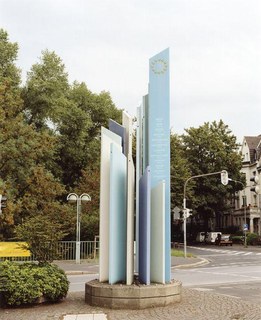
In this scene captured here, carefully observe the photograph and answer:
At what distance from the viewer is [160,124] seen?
1255 centimetres

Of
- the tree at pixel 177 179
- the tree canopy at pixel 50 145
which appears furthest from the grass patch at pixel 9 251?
the tree at pixel 177 179

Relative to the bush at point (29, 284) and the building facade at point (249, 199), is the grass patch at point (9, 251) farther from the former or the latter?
the building facade at point (249, 199)

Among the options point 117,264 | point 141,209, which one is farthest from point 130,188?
point 117,264

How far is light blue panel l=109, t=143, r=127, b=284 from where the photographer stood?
1143 centimetres

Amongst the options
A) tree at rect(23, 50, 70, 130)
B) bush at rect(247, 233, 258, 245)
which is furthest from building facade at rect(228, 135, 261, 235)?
tree at rect(23, 50, 70, 130)

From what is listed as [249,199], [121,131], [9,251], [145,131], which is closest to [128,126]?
[121,131]

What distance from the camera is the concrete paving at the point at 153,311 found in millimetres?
9758

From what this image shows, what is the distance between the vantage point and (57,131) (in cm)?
4578

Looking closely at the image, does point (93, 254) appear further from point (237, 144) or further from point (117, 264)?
point (237, 144)

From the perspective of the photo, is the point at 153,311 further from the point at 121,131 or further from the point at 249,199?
the point at 249,199

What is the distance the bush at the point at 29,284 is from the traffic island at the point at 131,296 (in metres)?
0.86

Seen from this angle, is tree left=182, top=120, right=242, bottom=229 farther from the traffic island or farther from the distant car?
the traffic island

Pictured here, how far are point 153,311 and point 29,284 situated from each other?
280cm

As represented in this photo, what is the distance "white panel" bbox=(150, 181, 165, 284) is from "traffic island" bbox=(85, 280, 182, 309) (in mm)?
643
